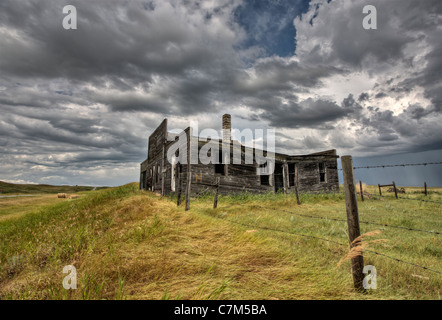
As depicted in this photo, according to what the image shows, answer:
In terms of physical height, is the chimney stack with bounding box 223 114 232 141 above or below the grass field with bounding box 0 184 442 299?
above

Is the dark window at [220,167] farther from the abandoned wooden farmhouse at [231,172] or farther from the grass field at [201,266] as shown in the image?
the grass field at [201,266]

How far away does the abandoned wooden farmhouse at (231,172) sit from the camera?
1336 cm

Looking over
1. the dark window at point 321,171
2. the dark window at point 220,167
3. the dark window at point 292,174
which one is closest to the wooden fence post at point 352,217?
the dark window at point 220,167

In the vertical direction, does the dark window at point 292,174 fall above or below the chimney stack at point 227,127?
below

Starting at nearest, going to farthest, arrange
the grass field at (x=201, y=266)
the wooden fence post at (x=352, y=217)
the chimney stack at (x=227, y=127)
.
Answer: the grass field at (x=201, y=266) < the wooden fence post at (x=352, y=217) < the chimney stack at (x=227, y=127)

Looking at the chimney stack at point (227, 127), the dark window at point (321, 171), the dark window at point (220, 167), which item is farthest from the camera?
the dark window at point (321, 171)

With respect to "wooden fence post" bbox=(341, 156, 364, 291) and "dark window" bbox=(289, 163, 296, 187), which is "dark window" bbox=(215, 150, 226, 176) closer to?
"dark window" bbox=(289, 163, 296, 187)

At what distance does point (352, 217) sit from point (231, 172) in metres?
11.8

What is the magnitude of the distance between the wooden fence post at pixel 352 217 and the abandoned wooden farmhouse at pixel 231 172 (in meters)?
8.17

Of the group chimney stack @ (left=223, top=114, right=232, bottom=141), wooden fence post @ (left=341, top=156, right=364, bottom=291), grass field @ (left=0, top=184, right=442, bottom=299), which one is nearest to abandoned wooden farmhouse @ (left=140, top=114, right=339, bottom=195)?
chimney stack @ (left=223, top=114, right=232, bottom=141)

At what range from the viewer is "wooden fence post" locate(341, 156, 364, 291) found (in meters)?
2.90

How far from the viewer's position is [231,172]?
14859mm

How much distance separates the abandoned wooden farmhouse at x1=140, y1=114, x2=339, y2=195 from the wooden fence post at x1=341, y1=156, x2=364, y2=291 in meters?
8.17
